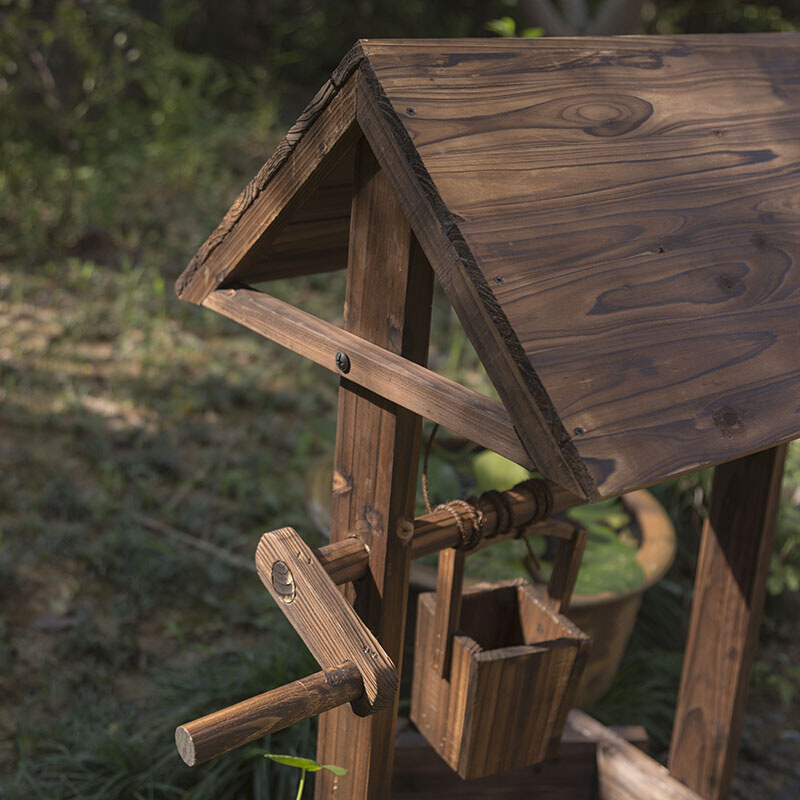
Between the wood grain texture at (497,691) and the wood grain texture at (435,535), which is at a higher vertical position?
the wood grain texture at (435,535)

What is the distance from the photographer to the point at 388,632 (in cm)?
142

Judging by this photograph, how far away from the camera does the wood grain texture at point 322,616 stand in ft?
3.91

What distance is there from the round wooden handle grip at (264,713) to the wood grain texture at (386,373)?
1.08 feet

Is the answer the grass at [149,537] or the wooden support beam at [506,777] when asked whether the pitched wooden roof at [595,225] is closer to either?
the wooden support beam at [506,777]

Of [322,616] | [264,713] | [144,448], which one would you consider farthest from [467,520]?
[144,448]

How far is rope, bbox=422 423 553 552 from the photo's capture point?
144 centimetres

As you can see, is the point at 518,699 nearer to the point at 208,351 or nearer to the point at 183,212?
the point at 208,351

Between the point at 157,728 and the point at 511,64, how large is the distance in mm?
1807

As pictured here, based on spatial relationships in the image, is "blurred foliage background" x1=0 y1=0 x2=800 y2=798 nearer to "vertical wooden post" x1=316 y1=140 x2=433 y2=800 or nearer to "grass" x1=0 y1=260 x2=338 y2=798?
"grass" x1=0 y1=260 x2=338 y2=798

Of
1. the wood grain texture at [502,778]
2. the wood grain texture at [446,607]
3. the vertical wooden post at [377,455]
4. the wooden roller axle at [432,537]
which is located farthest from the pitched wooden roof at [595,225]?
the wood grain texture at [502,778]

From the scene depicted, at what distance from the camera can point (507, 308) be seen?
1.00m

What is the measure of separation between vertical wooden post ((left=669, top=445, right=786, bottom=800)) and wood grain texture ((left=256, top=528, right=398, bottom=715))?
0.88 metres

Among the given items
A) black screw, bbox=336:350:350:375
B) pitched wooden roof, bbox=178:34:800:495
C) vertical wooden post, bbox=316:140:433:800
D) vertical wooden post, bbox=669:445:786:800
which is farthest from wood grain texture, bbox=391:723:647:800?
pitched wooden roof, bbox=178:34:800:495

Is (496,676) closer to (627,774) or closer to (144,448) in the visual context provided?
(627,774)
